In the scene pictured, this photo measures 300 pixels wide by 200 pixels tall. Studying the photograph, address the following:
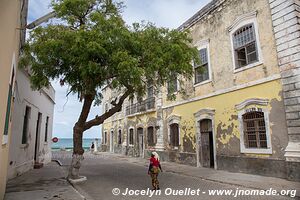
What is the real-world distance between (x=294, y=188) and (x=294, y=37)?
5379mm

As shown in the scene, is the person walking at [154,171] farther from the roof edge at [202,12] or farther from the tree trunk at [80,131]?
the roof edge at [202,12]

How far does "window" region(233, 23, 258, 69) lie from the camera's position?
10.6m

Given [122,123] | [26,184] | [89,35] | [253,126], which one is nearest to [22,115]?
[26,184]

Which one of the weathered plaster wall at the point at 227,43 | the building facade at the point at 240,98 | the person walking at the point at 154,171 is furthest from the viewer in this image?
the weathered plaster wall at the point at 227,43

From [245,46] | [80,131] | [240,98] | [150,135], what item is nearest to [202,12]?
[245,46]

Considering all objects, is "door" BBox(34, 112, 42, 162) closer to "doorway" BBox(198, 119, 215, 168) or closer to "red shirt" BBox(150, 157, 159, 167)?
"red shirt" BBox(150, 157, 159, 167)

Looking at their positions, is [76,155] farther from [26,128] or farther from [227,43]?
[227,43]

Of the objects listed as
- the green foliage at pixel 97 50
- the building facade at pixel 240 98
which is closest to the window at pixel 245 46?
the building facade at pixel 240 98

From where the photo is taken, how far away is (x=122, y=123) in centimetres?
2506

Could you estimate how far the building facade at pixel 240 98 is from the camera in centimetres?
896

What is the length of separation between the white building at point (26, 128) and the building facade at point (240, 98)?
6.63m

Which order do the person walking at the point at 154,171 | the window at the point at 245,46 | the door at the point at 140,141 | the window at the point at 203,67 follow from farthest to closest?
the door at the point at 140,141 < the window at the point at 203,67 < the window at the point at 245,46 < the person walking at the point at 154,171

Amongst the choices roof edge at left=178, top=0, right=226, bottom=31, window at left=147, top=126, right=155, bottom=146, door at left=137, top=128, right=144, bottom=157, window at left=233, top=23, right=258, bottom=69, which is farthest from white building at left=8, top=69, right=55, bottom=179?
window at left=233, top=23, right=258, bottom=69

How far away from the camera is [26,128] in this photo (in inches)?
442
